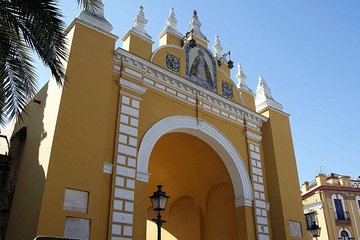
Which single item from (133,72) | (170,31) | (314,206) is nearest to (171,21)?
(170,31)

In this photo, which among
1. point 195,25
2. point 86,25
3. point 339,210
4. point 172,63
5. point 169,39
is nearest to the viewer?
point 86,25

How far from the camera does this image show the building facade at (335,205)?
1047 inches

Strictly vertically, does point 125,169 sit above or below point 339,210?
below

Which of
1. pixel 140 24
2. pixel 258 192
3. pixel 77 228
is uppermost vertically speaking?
pixel 140 24

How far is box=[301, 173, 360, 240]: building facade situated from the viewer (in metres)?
26.6

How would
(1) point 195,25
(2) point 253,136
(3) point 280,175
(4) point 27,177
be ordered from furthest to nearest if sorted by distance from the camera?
(1) point 195,25 < (2) point 253,136 < (3) point 280,175 < (4) point 27,177

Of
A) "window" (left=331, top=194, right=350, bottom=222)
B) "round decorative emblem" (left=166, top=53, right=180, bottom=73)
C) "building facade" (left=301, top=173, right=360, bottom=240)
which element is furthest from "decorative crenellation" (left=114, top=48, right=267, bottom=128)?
"window" (left=331, top=194, right=350, bottom=222)

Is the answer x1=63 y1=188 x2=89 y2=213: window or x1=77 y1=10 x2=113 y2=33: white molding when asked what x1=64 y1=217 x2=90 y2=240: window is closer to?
x1=63 y1=188 x2=89 y2=213: window

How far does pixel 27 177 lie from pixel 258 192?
6766 mm

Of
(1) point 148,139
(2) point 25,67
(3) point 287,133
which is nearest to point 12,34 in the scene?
(2) point 25,67

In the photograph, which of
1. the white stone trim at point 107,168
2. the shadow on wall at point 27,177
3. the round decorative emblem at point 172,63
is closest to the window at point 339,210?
the round decorative emblem at point 172,63

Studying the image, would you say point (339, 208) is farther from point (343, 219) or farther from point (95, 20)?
point (95, 20)

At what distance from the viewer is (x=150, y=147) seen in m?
9.97

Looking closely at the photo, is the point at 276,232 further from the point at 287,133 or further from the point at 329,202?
the point at 329,202
